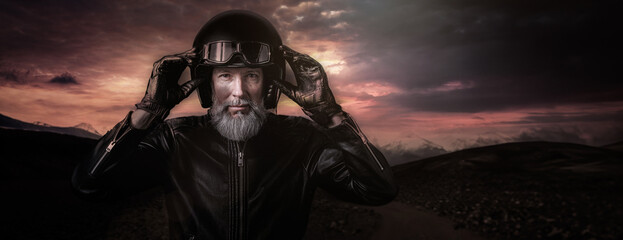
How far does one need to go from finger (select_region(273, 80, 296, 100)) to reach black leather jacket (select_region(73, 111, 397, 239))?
482 mm

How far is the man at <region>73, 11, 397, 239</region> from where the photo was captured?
316cm

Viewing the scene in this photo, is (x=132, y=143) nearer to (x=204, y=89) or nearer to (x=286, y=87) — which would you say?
(x=204, y=89)

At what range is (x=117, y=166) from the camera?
3.10 metres

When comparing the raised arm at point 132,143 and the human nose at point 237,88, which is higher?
the human nose at point 237,88

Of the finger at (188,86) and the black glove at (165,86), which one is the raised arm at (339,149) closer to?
the finger at (188,86)

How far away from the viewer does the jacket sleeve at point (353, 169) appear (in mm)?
3467

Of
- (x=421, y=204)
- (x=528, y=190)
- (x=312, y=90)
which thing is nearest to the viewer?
(x=312, y=90)

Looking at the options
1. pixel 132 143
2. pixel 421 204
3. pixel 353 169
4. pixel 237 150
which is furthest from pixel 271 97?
pixel 421 204

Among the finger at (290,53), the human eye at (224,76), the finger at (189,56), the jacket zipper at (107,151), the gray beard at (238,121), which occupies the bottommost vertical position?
the jacket zipper at (107,151)

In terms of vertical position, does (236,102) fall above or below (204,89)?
below

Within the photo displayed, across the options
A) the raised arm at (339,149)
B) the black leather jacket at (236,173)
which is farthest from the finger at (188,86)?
the raised arm at (339,149)

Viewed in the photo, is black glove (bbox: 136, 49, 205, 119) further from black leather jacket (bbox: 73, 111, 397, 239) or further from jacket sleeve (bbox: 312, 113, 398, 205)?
jacket sleeve (bbox: 312, 113, 398, 205)

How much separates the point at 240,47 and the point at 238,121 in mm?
869

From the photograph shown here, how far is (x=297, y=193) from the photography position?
3.59 m
